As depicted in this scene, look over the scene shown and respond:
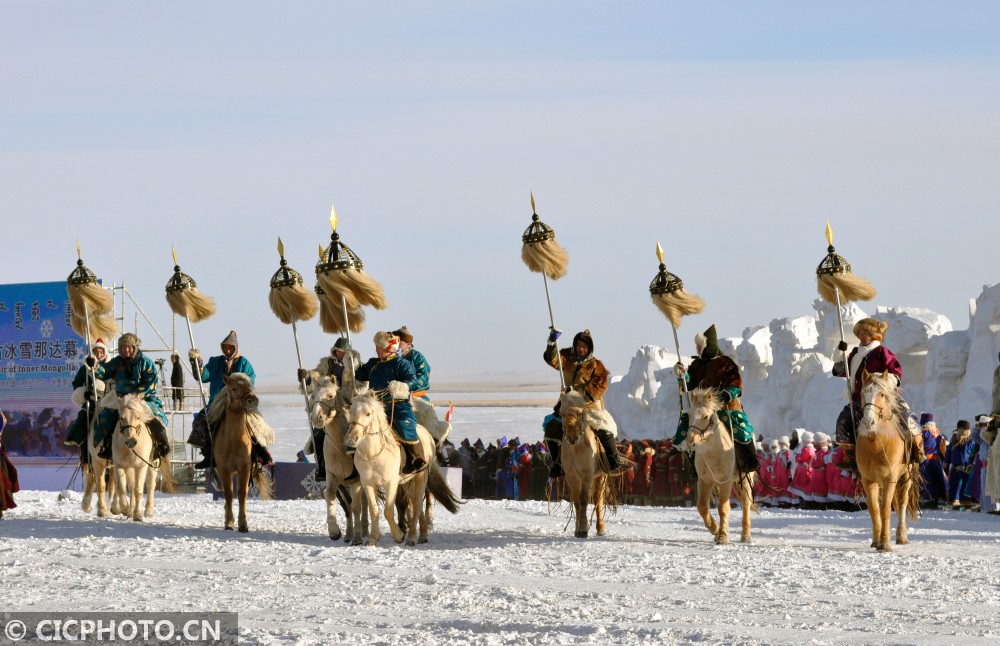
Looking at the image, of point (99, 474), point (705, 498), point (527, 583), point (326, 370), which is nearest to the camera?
point (527, 583)

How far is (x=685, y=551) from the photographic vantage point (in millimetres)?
12938

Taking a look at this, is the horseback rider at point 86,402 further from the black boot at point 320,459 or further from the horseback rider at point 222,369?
the black boot at point 320,459

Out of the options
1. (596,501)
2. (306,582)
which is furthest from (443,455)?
(306,582)

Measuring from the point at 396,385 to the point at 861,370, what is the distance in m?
4.45

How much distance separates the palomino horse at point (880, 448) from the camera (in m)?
13.1

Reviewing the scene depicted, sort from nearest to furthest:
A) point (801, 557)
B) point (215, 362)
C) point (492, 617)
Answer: point (492, 617) → point (801, 557) → point (215, 362)

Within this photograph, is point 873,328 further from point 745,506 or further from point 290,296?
point 290,296

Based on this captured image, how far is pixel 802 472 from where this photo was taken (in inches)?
859

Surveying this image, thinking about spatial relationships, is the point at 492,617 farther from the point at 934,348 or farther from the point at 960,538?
the point at 934,348

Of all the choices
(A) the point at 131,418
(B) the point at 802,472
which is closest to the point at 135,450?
(A) the point at 131,418

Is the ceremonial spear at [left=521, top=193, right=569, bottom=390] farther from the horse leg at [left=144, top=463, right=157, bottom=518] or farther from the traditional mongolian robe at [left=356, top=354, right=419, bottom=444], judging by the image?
the horse leg at [left=144, top=463, right=157, bottom=518]

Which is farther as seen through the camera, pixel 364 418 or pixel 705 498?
pixel 705 498

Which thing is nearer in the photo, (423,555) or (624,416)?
(423,555)

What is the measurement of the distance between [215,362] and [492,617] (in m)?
7.54
